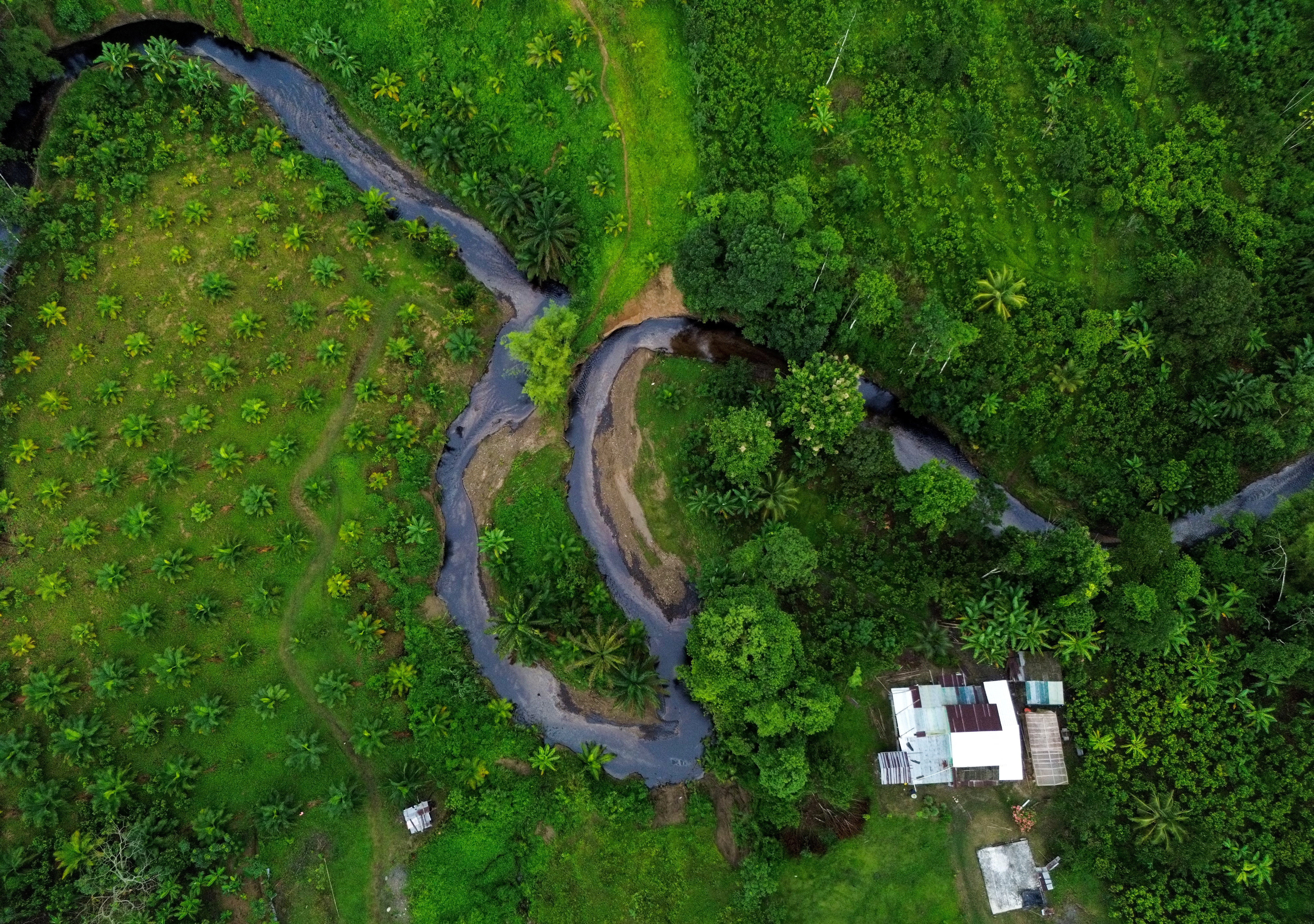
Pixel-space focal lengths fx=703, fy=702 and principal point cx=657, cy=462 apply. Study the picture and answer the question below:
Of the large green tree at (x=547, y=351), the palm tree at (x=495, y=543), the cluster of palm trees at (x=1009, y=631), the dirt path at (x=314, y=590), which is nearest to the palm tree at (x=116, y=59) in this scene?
the dirt path at (x=314, y=590)

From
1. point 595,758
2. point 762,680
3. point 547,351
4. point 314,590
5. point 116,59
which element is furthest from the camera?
point 116,59

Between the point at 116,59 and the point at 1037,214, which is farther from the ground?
the point at 116,59

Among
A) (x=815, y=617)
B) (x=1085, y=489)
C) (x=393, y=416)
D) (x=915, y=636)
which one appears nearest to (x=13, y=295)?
(x=393, y=416)

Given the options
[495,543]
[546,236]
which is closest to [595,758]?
[495,543]

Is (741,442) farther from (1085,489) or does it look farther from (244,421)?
(244,421)

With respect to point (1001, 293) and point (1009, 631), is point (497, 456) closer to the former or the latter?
point (1009, 631)

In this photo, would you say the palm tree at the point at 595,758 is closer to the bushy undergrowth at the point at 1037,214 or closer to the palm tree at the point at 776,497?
the palm tree at the point at 776,497
